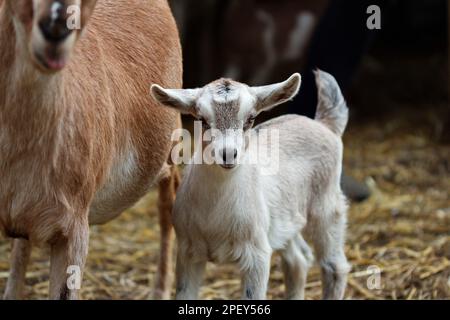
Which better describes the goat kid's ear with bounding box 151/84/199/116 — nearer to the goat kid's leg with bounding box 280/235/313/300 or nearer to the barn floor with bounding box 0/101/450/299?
the goat kid's leg with bounding box 280/235/313/300

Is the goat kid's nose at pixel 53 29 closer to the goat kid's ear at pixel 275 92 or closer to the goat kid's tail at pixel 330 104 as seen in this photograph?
the goat kid's ear at pixel 275 92

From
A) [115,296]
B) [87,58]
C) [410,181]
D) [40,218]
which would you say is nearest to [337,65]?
[410,181]

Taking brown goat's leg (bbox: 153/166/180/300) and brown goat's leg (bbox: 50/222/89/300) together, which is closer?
brown goat's leg (bbox: 50/222/89/300)

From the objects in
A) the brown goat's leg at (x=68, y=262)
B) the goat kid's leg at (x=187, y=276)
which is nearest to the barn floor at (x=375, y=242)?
the goat kid's leg at (x=187, y=276)

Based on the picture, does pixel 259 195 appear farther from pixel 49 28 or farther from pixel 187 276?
pixel 49 28

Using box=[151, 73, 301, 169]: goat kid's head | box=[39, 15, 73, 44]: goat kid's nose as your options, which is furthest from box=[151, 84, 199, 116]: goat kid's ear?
box=[39, 15, 73, 44]: goat kid's nose

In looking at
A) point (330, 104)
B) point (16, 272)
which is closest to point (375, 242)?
point (330, 104)

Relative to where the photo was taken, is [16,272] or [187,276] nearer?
[187,276]

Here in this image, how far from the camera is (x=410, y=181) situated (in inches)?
266

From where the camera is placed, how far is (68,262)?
127 inches

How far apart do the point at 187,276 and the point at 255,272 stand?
0.30 metres

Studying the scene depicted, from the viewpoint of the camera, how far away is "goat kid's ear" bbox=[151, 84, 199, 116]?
345cm

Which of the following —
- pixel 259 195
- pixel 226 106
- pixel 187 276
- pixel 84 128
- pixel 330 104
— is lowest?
pixel 187 276

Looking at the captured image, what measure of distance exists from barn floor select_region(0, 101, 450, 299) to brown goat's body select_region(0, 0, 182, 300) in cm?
111
